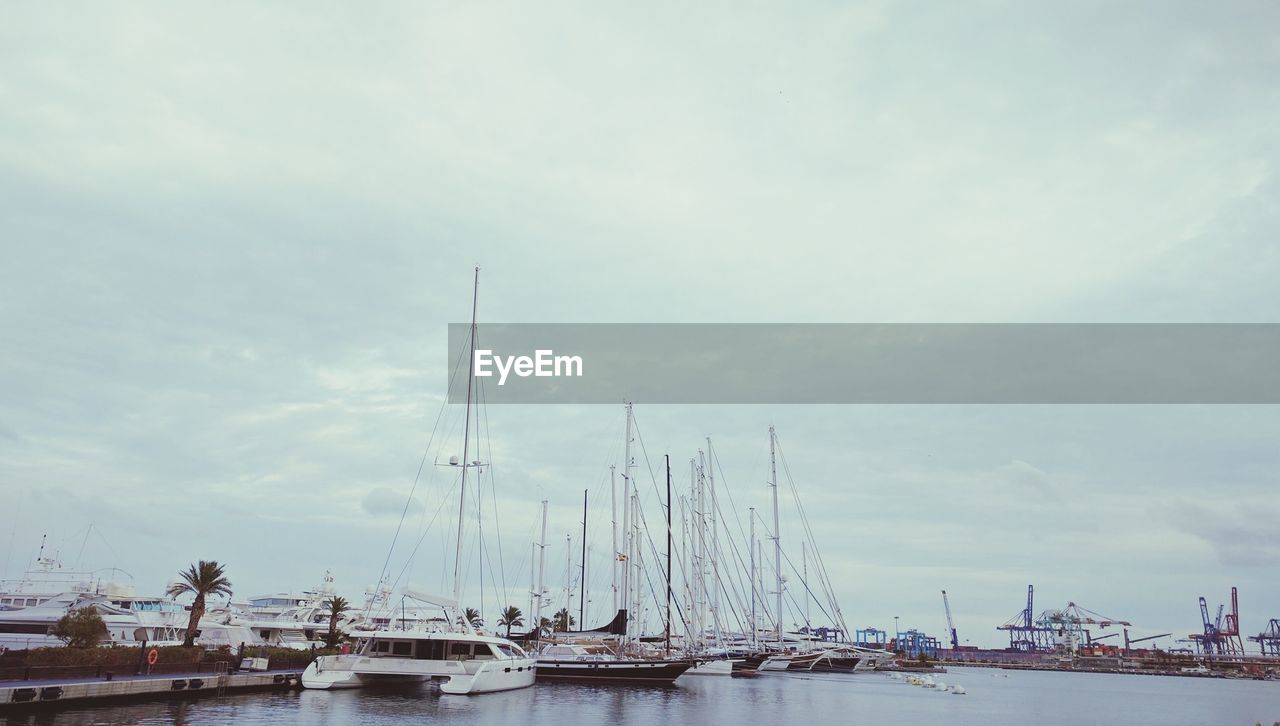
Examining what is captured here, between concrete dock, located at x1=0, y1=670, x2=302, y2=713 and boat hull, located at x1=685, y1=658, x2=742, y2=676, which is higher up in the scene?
concrete dock, located at x1=0, y1=670, x2=302, y2=713

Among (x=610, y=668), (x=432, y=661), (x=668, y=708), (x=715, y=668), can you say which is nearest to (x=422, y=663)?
(x=432, y=661)

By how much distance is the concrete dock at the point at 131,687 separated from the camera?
105 feet

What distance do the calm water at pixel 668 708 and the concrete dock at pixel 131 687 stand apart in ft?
4.36

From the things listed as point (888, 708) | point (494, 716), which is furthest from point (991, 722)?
point (494, 716)

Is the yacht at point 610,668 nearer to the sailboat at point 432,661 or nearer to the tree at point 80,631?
the sailboat at point 432,661

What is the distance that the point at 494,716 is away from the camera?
132ft

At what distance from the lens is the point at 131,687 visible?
3772 centimetres

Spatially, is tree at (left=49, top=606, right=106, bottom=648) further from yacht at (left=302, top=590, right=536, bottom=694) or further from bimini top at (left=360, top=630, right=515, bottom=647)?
bimini top at (left=360, top=630, right=515, bottom=647)

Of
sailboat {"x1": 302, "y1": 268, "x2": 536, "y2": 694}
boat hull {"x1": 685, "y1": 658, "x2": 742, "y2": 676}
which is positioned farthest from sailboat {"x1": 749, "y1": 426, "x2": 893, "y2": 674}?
sailboat {"x1": 302, "y1": 268, "x2": 536, "y2": 694}

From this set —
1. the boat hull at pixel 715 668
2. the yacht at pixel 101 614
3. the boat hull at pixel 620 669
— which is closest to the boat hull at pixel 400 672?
the boat hull at pixel 620 669

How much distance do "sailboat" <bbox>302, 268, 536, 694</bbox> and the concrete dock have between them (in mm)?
3359

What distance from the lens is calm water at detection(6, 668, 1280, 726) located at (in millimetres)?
36344

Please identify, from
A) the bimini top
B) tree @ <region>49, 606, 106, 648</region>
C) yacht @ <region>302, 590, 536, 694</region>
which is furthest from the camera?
the bimini top

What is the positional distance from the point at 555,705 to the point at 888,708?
25958 millimetres
